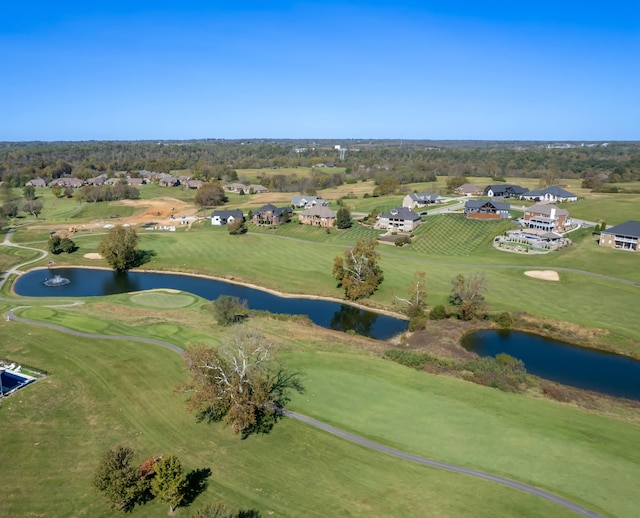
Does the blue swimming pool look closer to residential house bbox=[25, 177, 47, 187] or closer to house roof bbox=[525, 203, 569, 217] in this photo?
house roof bbox=[525, 203, 569, 217]

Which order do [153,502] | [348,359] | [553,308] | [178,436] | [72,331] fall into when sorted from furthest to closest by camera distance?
[553,308] < [72,331] < [348,359] < [178,436] < [153,502]

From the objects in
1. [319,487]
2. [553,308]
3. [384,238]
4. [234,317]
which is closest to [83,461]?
[319,487]

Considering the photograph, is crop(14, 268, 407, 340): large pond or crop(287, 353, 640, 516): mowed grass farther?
crop(14, 268, 407, 340): large pond

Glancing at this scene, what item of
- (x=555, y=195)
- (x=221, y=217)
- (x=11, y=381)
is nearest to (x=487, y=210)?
(x=555, y=195)

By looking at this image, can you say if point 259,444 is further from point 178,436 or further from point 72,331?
point 72,331

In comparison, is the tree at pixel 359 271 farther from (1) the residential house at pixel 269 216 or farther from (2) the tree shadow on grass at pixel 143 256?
(1) the residential house at pixel 269 216

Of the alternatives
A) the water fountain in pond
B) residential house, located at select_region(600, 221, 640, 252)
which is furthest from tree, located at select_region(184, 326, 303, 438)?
residential house, located at select_region(600, 221, 640, 252)
